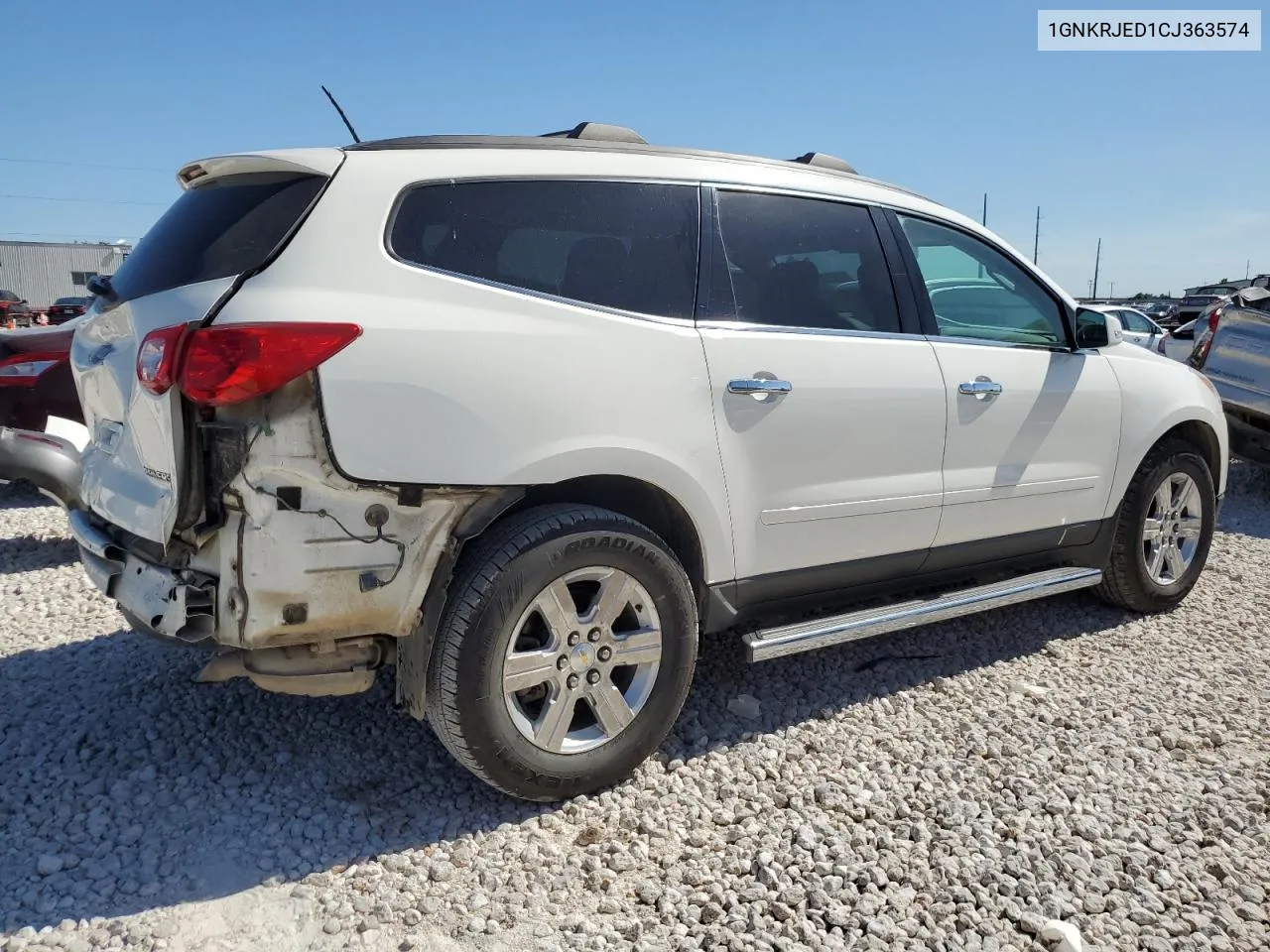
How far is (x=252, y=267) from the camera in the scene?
2490mm

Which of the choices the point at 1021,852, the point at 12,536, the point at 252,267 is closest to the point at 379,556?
the point at 252,267

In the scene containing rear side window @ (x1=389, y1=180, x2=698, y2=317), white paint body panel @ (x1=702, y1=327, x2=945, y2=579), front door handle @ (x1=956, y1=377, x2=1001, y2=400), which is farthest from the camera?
front door handle @ (x1=956, y1=377, x2=1001, y2=400)

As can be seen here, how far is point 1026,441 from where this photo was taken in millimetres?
3951

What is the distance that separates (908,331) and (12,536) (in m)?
5.57

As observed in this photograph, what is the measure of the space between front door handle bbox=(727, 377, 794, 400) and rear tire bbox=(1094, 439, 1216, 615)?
2330 millimetres

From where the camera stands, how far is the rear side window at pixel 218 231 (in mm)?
2559

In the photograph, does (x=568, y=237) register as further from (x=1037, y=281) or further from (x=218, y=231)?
(x=1037, y=281)

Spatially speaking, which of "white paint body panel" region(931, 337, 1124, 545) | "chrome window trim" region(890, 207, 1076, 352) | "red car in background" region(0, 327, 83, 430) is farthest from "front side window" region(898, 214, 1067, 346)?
"red car in background" region(0, 327, 83, 430)

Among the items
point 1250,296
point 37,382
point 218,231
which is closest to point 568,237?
point 218,231

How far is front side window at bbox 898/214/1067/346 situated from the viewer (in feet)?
12.5

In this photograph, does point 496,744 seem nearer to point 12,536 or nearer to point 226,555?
point 226,555

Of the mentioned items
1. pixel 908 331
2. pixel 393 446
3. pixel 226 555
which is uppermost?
pixel 908 331

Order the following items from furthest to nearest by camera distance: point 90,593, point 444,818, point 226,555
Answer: point 90,593
point 444,818
point 226,555

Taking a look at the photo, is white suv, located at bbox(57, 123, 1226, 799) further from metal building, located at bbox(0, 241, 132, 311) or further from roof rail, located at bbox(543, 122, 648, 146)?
metal building, located at bbox(0, 241, 132, 311)
